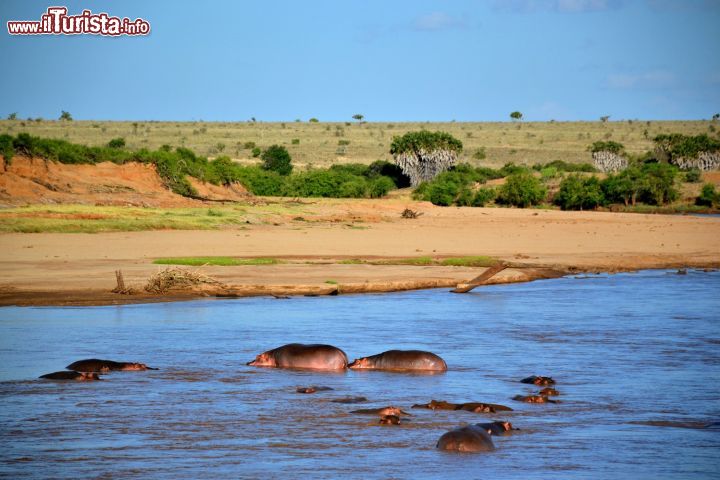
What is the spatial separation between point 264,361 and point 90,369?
7.43 ft

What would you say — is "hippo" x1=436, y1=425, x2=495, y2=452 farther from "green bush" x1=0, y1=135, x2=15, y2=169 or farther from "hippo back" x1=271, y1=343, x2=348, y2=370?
"green bush" x1=0, y1=135, x2=15, y2=169

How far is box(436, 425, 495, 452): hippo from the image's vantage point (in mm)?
9703

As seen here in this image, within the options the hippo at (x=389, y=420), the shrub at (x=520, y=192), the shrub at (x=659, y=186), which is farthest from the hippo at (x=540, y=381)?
the shrub at (x=659, y=186)

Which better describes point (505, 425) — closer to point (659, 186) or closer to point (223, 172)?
point (223, 172)

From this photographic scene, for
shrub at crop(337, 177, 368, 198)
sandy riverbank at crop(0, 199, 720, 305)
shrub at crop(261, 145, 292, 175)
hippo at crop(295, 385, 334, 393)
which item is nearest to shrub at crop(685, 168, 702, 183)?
sandy riverbank at crop(0, 199, 720, 305)

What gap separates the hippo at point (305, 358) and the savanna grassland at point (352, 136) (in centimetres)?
5108

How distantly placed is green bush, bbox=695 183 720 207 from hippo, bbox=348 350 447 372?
38520mm

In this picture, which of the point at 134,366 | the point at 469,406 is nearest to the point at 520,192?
the point at 134,366

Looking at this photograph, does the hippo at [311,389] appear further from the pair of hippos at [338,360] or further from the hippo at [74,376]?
the hippo at [74,376]

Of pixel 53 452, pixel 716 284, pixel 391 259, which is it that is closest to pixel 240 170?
pixel 391 259

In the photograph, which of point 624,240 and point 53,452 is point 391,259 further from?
point 53,452

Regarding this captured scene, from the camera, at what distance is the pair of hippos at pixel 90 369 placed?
13.2 metres

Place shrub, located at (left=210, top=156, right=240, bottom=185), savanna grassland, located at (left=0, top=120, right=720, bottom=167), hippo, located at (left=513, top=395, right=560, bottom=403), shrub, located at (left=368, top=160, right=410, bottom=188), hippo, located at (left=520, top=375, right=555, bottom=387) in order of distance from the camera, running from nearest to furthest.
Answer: hippo, located at (left=513, top=395, right=560, bottom=403) < hippo, located at (left=520, top=375, right=555, bottom=387) < shrub, located at (left=210, top=156, right=240, bottom=185) < shrub, located at (left=368, top=160, right=410, bottom=188) < savanna grassland, located at (left=0, top=120, right=720, bottom=167)

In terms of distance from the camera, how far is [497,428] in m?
10.4
